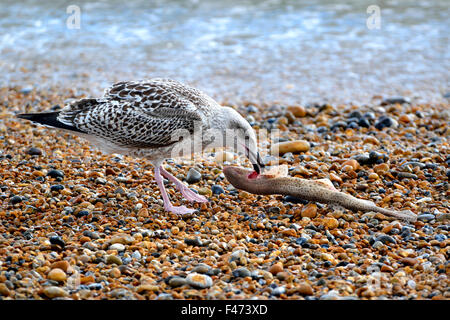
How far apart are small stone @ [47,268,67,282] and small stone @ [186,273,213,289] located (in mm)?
1078

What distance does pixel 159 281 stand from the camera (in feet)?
17.4

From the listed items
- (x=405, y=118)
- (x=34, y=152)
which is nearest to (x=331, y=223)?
(x=405, y=118)

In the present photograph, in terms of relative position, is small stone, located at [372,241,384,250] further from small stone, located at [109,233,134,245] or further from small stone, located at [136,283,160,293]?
small stone, located at [109,233,134,245]

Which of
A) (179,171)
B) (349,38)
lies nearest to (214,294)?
(179,171)

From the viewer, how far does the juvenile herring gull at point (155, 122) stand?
6.88m

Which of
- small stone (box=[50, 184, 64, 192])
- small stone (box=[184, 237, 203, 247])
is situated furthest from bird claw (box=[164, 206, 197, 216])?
small stone (box=[50, 184, 64, 192])

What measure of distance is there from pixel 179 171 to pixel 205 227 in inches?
65.9

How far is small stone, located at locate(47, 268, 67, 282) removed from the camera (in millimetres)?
5185

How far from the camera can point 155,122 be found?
6848 millimetres

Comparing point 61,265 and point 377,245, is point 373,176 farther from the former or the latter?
point 61,265

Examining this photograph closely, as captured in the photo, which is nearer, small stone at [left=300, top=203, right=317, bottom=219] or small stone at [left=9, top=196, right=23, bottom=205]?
small stone at [left=300, top=203, right=317, bottom=219]

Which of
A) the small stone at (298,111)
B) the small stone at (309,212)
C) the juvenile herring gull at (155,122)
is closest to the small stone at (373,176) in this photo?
the small stone at (309,212)

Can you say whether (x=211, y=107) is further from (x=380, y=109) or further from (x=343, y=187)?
(x=380, y=109)
